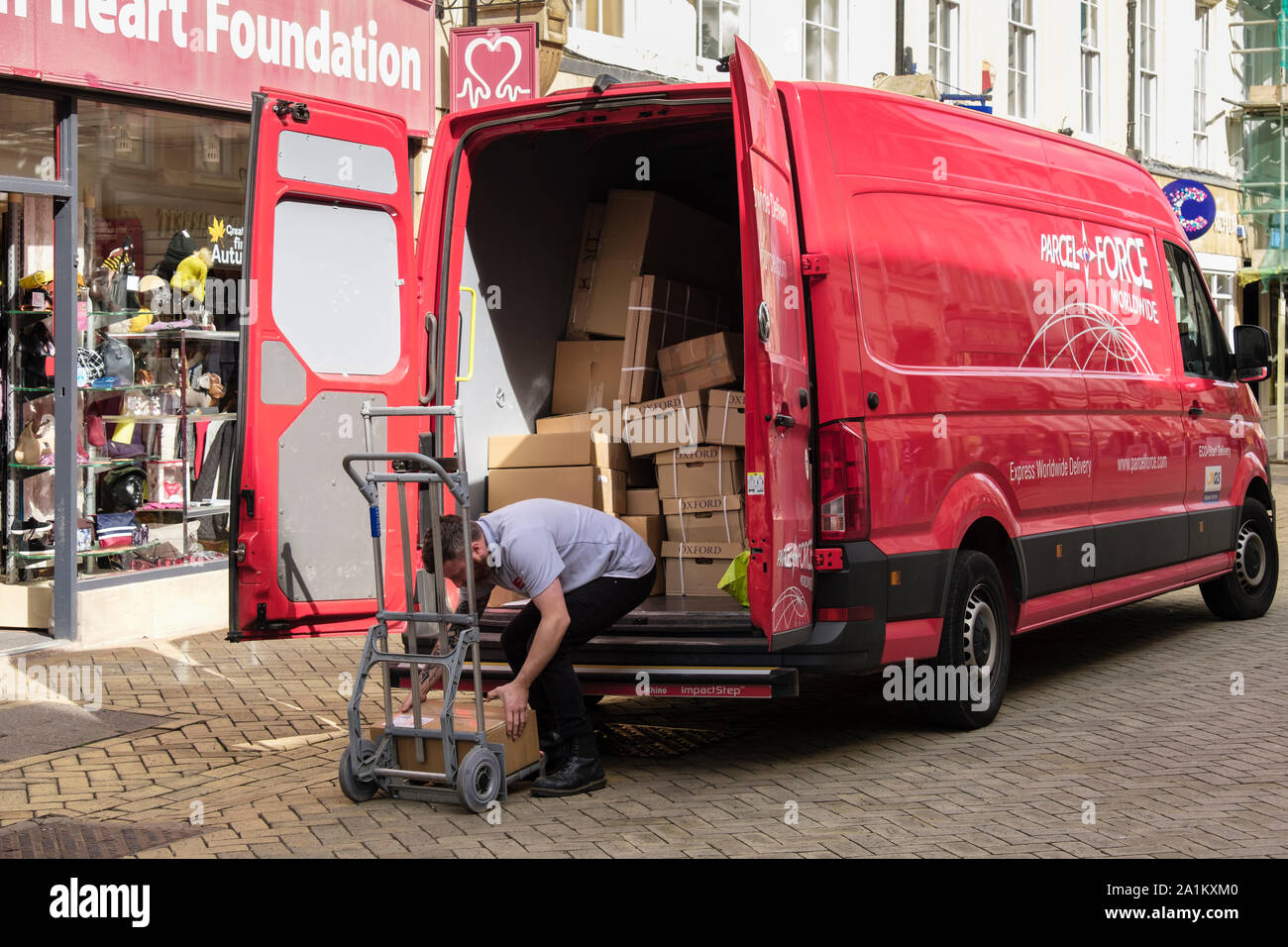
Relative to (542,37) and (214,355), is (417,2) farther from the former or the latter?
(214,355)

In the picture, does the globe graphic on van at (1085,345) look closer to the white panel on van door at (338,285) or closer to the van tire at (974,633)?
the van tire at (974,633)

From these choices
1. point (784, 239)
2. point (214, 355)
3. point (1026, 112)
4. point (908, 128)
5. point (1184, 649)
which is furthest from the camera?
point (1026, 112)

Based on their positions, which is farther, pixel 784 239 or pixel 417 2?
pixel 417 2

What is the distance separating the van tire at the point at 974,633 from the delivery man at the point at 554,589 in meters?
1.32

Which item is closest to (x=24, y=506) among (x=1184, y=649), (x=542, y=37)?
(x=542, y=37)

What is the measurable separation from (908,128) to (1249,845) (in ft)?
10.6

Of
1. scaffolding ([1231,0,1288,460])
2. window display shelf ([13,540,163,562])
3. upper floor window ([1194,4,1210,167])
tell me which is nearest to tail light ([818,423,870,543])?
window display shelf ([13,540,163,562])

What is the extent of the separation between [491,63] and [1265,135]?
63.3ft

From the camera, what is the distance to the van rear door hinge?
5.98 m

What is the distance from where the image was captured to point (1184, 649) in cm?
892

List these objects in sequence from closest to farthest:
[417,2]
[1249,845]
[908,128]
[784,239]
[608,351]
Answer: [1249,845], [784,239], [908,128], [608,351], [417,2]

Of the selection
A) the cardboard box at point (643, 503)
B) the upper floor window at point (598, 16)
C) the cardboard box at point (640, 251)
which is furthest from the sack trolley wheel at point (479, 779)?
the upper floor window at point (598, 16)

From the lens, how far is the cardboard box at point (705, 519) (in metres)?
6.87

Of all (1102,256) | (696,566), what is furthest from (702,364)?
(1102,256)
